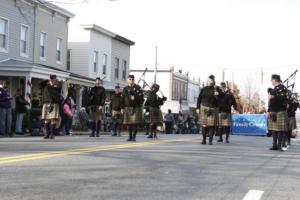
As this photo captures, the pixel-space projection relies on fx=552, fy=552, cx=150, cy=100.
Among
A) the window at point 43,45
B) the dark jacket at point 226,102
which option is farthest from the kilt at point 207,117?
the window at point 43,45

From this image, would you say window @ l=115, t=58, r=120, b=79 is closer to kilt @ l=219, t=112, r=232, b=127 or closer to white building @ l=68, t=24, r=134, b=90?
white building @ l=68, t=24, r=134, b=90

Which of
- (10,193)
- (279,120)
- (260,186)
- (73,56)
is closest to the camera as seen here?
(10,193)

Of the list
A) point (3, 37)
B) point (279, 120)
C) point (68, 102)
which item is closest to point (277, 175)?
point (279, 120)

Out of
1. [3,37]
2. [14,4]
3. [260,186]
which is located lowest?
[260,186]

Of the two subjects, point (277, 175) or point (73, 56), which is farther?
point (73, 56)

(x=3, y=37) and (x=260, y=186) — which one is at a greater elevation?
(x=3, y=37)

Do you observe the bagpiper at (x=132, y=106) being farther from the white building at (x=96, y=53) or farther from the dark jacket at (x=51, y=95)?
the white building at (x=96, y=53)

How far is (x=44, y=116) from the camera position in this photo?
16.4 m

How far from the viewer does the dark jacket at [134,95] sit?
16.4m

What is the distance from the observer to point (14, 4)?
94.9ft

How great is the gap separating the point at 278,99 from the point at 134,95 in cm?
430

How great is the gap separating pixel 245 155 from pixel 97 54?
1166 inches

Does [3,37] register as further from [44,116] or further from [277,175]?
[277,175]

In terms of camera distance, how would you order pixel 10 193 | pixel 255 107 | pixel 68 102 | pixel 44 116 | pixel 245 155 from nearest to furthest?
pixel 10 193, pixel 245 155, pixel 44 116, pixel 68 102, pixel 255 107
